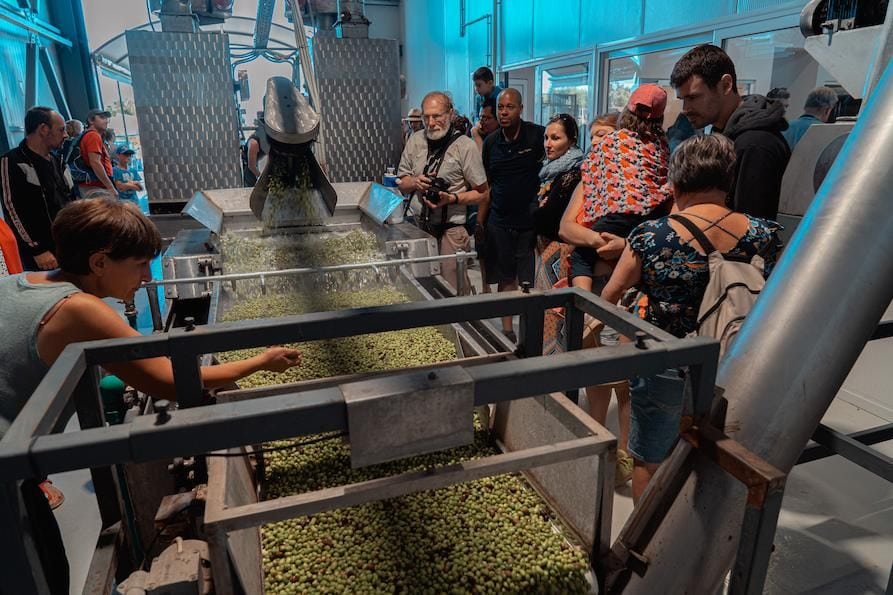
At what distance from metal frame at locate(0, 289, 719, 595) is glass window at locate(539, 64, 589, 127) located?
18.5ft

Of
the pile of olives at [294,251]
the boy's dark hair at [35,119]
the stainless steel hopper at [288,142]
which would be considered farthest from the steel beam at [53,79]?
the stainless steel hopper at [288,142]

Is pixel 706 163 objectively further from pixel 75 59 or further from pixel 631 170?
pixel 75 59

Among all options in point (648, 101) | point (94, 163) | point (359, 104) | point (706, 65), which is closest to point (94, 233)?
point (648, 101)

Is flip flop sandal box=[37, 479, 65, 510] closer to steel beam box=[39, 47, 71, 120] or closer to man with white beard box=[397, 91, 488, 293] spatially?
man with white beard box=[397, 91, 488, 293]

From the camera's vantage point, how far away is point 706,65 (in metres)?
2.13

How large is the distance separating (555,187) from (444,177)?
0.96 meters

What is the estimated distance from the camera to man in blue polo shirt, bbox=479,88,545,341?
12.0 feet

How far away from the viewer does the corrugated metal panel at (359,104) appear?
4.30 meters

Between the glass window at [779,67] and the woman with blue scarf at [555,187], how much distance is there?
5.46 ft

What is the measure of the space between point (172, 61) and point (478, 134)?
8.25ft

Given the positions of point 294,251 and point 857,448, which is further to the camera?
point 294,251

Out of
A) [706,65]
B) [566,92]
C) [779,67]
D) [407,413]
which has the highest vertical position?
[566,92]

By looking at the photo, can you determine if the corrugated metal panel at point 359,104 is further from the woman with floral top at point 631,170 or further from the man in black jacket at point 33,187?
the woman with floral top at point 631,170

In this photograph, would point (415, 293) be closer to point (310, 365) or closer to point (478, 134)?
point (310, 365)
